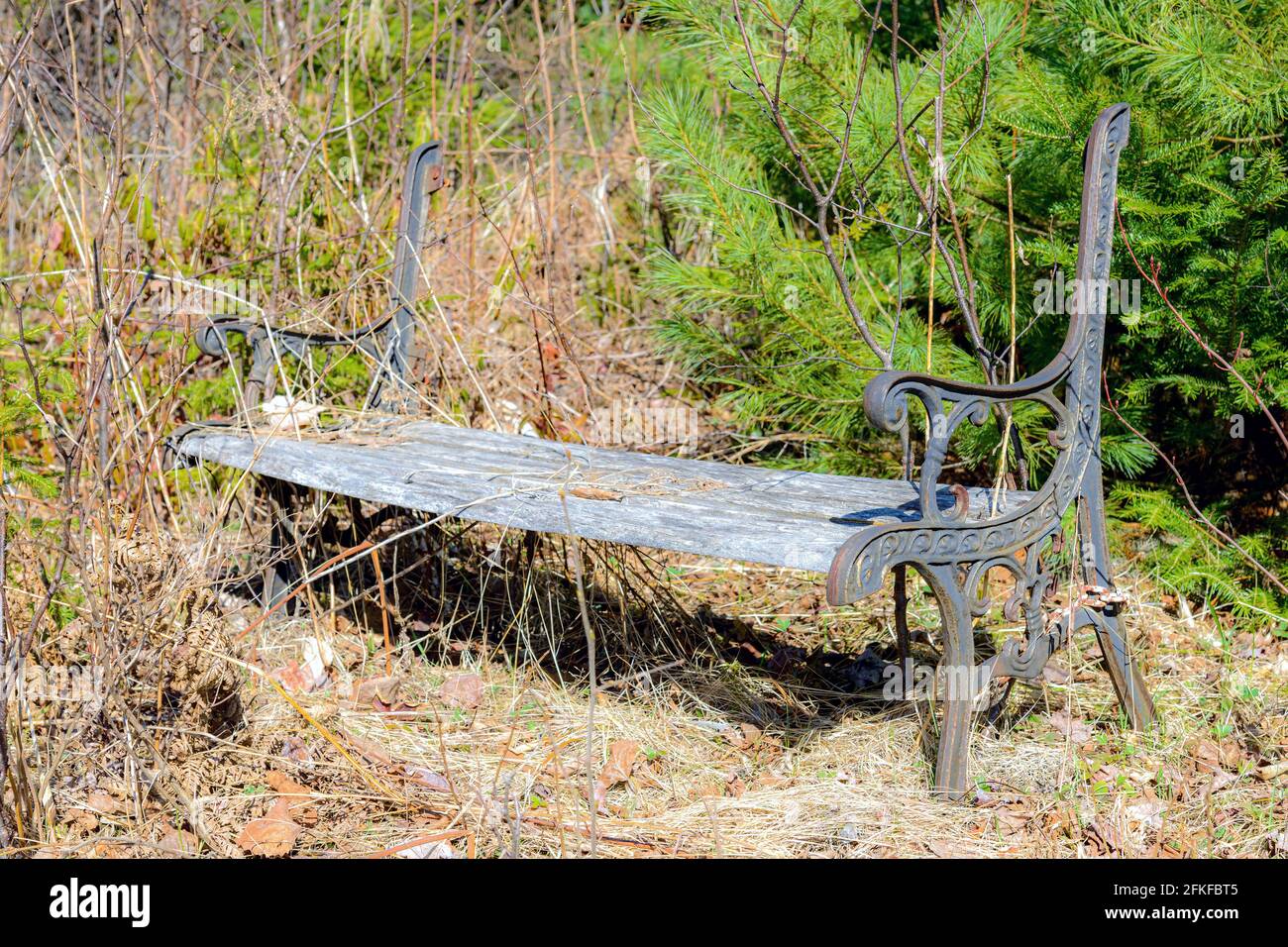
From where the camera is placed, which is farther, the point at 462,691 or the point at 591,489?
the point at 462,691

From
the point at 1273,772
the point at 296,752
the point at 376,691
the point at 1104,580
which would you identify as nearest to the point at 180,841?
the point at 296,752

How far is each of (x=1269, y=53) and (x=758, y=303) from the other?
1236mm

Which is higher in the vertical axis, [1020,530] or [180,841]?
[1020,530]

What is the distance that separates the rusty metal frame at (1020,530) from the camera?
6.32ft

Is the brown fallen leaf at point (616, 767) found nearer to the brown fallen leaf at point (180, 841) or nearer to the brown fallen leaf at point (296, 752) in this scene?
the brown fallen leaf at point (296, 752)

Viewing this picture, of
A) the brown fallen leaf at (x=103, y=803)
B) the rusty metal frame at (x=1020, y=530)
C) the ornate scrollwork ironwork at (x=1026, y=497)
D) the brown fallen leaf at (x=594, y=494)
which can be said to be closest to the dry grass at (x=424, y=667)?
the brown fallen leaf at (x=103, y=803)

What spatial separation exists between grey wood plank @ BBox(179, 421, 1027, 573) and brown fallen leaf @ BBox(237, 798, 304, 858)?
625mm

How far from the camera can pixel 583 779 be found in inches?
92.7

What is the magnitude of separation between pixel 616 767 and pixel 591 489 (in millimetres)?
541

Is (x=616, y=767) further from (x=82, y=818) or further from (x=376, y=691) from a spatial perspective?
(x=82, y=818)

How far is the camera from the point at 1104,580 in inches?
95.0

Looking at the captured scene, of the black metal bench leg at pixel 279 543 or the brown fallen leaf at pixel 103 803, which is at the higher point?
the black metal bench leg at pixel 279 543

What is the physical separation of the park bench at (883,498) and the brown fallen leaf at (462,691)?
1.69 feet

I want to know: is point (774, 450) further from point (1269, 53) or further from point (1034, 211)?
point (1269, 53)
